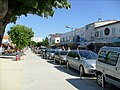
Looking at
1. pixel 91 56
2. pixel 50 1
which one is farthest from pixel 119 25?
pixel 50 1

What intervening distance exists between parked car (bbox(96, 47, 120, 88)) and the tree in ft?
16.3

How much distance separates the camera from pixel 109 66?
10602mm

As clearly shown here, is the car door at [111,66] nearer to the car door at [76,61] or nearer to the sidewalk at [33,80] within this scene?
the sidewalk at [33,80]

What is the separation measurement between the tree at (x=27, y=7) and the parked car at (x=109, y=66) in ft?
16.3

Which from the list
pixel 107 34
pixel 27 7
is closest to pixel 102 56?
pixel 27 7

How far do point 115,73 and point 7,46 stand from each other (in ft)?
236

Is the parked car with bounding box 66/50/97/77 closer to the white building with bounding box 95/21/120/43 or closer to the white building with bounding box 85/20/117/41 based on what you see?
the white building with bounding box 95/21/120/43

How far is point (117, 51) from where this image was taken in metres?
10.2

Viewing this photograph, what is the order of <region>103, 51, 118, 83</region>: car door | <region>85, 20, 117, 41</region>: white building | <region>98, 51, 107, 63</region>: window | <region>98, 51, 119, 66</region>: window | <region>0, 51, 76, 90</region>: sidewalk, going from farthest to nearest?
<region>85, 20, 117, 41</region>: white building, <region>98, 51, 107, 63</region>: window, <region>0, 51, 76, 90</region>: sidewalk, <region>98, 51, 119, 66</region>: window, <region>103, 51, 118, 83</region>: car door

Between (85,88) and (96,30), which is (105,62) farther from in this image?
(96,30)

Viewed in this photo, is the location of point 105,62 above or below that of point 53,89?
above

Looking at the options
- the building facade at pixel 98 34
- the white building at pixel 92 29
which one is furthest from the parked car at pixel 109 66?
the white building at pixel 92 29

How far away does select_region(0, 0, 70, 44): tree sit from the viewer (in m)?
4.87

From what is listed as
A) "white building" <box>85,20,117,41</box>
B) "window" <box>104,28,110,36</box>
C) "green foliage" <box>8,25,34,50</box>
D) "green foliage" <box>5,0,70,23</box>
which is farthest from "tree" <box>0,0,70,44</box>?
"white building" <box>85,20,117,41</box>
